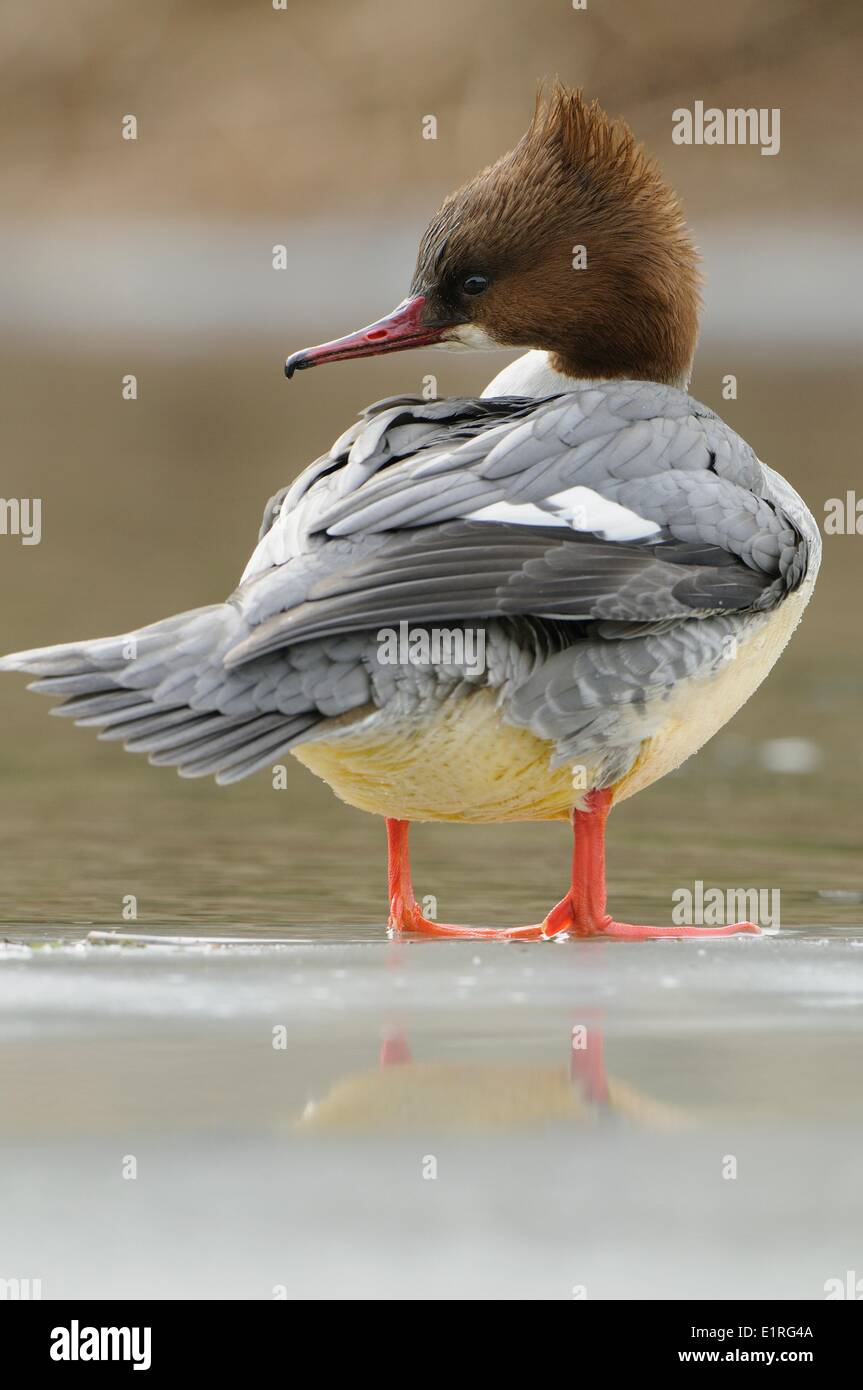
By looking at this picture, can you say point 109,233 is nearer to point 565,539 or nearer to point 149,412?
point 149,412

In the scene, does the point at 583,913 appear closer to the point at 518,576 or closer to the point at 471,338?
the point at 518,576

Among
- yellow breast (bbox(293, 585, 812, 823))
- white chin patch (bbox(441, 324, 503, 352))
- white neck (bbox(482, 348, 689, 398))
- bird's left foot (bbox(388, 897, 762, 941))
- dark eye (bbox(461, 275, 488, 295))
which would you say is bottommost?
bird's left foot (bbox(388, 897, 762, 941))

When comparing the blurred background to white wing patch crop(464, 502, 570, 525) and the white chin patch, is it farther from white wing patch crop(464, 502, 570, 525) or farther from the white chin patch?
the white chin patch

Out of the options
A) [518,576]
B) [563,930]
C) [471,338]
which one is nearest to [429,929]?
[563,930]

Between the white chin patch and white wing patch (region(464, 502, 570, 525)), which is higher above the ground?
the white chin patch

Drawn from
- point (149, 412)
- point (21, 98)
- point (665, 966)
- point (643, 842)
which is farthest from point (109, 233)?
point (665, 966)

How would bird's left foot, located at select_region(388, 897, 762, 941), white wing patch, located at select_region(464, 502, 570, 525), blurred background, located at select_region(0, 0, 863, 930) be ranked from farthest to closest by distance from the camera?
1. blurred background, located at select_region(0, 0, 863, 930)
2. bird's left foot, located at select_region(388, 897, 762, 941)
3. white wing patch, located at select_region(464, 502, 570, 525)

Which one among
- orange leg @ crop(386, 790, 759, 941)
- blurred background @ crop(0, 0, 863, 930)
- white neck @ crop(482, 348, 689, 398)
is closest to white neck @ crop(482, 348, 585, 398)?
white neck @ crop(482, 348, 689, 398)

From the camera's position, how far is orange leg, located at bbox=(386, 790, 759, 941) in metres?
3.88

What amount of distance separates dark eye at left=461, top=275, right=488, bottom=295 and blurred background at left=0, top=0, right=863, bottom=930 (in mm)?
1286

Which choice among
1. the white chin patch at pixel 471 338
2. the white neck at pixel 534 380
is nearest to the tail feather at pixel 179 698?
the white chin patch at pixel 471 338

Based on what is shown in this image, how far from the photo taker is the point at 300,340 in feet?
54.1

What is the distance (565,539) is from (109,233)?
19.3 meters

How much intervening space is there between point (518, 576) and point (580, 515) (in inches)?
9.8
